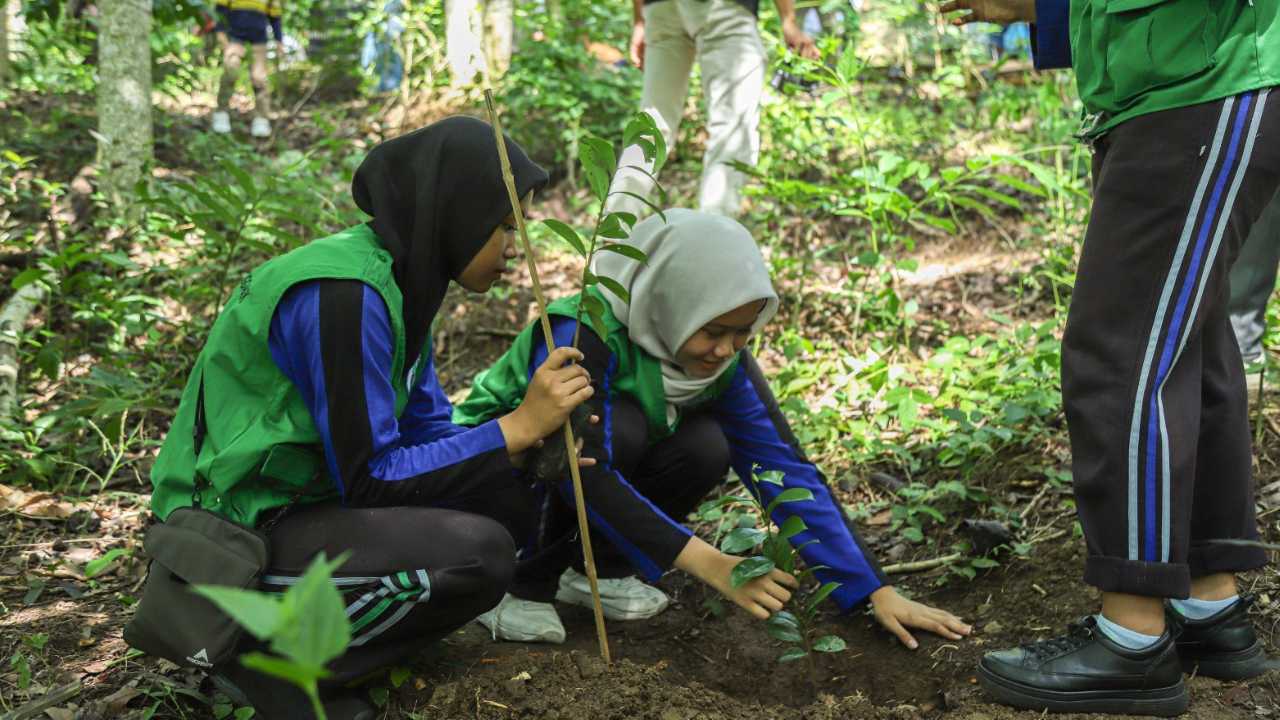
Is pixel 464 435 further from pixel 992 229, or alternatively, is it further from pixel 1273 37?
pixel 992 229

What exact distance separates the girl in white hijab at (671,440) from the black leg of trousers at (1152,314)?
61 cm

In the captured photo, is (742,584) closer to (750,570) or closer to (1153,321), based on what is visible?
(750,570)

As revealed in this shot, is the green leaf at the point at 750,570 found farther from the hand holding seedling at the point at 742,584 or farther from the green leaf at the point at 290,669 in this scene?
the green leaf at the point at 290,669

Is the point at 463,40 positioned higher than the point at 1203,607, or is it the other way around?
the point at 463,40

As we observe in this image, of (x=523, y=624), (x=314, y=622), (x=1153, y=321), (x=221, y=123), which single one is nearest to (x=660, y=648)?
(x=523, y=624)

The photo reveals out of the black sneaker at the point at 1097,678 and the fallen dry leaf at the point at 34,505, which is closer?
the black sneaker at the point at 1097,678

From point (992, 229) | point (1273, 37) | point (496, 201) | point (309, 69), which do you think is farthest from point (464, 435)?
point (309, 69)

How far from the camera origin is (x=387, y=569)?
1873 millimetres

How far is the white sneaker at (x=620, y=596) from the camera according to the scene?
2.58 meters

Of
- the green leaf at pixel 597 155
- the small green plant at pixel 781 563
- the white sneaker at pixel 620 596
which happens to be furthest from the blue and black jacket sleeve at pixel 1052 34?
the white sneaker at pixel 620 596

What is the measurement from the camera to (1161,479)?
1.73m

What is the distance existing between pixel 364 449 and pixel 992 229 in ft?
13.0

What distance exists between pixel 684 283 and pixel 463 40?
5.08 meters

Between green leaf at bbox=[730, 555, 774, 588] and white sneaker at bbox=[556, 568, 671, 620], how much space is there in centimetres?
71
